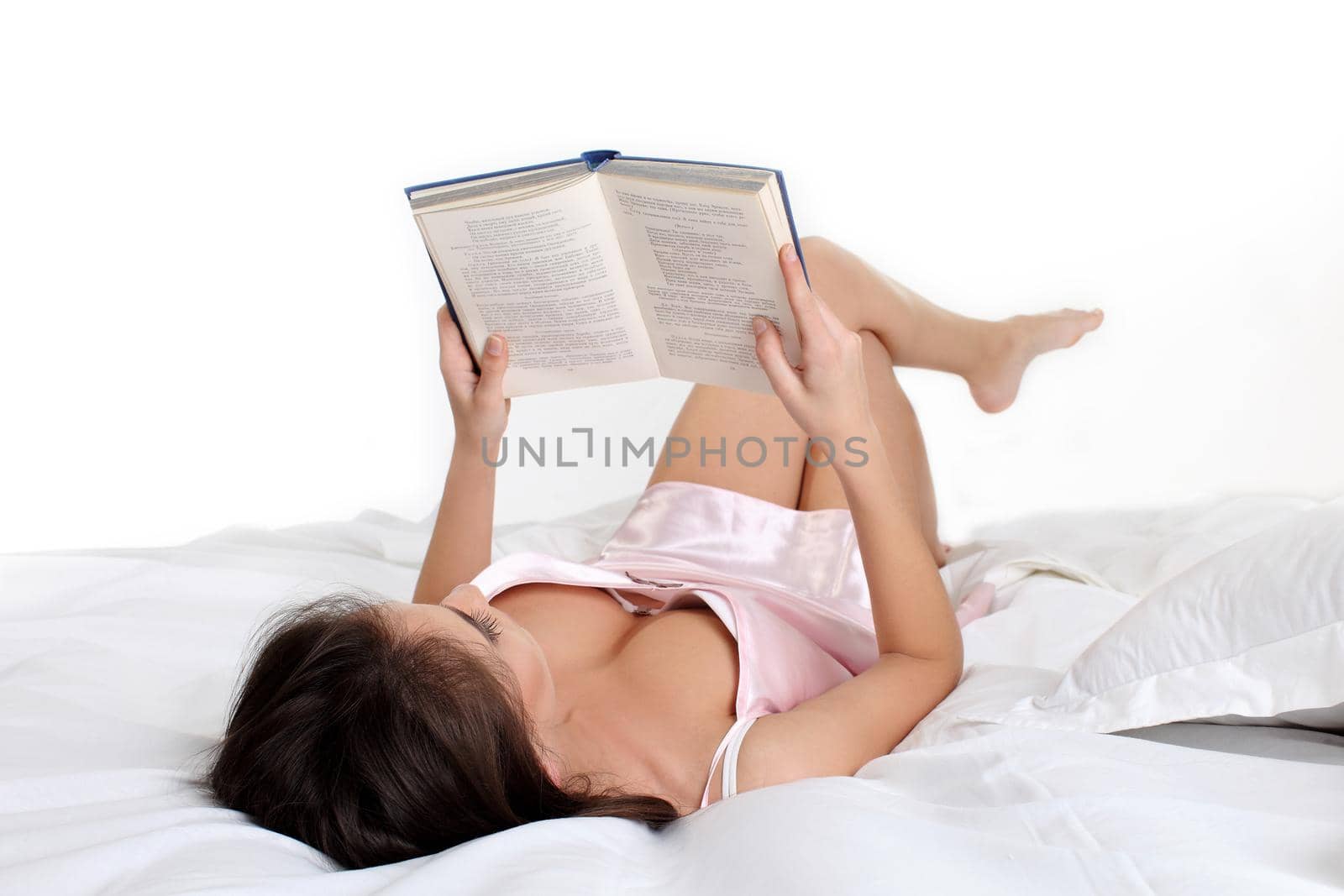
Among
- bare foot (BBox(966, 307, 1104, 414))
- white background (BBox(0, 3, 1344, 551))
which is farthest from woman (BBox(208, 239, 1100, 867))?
white background (BBox(0, 3, 1344, 551))

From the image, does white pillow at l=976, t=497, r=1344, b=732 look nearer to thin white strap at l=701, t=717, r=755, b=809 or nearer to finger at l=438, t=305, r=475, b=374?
thin white strap at l=701, t=717, r=755, b=809

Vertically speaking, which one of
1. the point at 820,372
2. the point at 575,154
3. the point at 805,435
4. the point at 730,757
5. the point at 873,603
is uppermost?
the point at 575,154

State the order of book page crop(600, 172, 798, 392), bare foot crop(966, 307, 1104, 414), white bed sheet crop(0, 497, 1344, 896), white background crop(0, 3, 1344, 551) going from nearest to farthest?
white bed sheet crop(0, 497, 1344, 896) → book page crop(600, 172, 798, 392) → bare foot crop(966, 307, 1104, 414) → white background crop(0, 3, 1344, 551)

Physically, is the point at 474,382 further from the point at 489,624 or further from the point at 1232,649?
the point at 1232,649

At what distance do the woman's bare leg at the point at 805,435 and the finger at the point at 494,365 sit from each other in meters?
0.40

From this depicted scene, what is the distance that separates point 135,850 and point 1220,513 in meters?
1.54

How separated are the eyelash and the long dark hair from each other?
0.07 m

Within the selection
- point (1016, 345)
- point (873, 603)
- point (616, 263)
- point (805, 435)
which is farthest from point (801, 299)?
point (1016, 345)

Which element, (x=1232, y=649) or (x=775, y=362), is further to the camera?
(x=775, y=362)

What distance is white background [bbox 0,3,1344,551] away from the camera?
2451 mm

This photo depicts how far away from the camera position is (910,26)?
102 inches

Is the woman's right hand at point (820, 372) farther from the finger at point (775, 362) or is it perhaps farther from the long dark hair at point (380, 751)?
the long dark hair at point (380, 751)

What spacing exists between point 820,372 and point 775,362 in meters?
0.04

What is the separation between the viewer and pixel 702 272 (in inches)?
40.4
